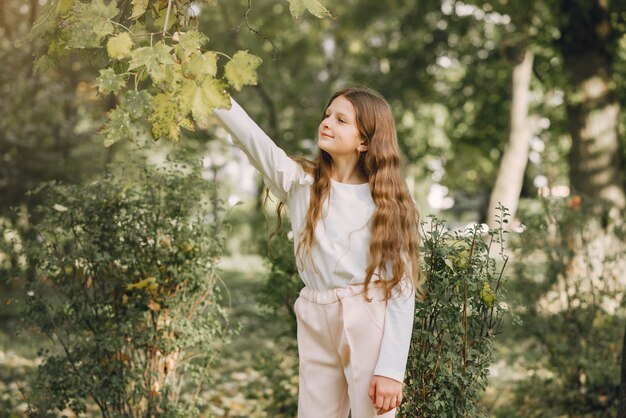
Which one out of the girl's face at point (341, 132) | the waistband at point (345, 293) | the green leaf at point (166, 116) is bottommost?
the waistband at point (345, 293)

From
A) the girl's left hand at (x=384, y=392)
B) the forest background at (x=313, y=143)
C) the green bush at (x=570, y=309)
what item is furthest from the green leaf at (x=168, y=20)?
the green bush at (x=570, y=309)

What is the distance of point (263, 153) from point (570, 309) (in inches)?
131

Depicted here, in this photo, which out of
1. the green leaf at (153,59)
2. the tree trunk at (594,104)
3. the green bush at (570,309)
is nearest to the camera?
the green leaf at (153,59)

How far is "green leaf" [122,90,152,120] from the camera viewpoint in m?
1.80

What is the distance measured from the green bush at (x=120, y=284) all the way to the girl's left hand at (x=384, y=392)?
4.96 feet

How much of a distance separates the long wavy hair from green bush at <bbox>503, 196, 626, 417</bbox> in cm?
246

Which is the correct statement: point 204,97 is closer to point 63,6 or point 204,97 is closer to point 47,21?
point 63,6

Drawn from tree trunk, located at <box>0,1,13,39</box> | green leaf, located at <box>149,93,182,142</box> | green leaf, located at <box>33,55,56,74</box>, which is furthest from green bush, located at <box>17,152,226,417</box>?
tree trunk, located at <box>0,1,13,39</box>

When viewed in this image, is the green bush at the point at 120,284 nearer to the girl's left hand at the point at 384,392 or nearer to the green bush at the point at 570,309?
the girl's left hand at the point at 384,392

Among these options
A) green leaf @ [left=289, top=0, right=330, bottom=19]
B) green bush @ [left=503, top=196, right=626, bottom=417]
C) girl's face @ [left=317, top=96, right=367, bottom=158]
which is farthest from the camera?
green bush @ [left=503, top=196, right=626, bottom=417]

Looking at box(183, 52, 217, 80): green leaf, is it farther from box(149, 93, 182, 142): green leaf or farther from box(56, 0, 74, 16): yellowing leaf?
box(56, 0, 74, 16): yellowing leaf

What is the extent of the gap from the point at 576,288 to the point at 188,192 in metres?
2.89

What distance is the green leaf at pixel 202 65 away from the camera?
1.78 metres

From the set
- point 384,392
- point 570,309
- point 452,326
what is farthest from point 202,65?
point 570,309
